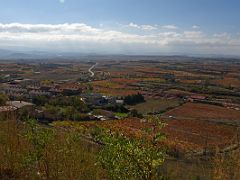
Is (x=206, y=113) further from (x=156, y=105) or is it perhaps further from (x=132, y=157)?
(x=132, y=157)

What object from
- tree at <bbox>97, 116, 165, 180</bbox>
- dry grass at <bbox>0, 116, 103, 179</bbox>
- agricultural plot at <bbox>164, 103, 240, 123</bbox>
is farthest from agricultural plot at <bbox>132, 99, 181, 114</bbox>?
tree at <bbox>97, 116, 165, 180</bbox>

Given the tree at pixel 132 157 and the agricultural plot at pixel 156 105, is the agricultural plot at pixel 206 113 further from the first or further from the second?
the tree at pixel 132 157

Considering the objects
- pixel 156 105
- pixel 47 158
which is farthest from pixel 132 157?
pixel 156 105

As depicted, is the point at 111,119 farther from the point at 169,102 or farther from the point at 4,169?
the point at 4,169

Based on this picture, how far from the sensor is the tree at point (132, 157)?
4.05 meters

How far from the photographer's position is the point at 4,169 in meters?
6.69

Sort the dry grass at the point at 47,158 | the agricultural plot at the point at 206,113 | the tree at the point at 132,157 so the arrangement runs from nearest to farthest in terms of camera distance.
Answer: the tree at the point at 132,157 < the dry grass at the point at 47,158 < the agricultural plot at the point at 206,113

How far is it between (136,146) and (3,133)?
3452 mm

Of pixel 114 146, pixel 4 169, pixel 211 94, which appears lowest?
pixel 211 94

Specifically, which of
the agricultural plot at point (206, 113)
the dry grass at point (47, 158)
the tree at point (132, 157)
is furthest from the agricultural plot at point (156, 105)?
Result: the tree at point (132, 157)

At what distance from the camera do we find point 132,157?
4.12 meters

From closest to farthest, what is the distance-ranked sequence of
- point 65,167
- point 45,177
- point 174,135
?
point 65,167 → point 45,177 → point 174,135

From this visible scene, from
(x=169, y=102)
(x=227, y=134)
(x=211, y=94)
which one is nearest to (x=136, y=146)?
(x=227, y=134)

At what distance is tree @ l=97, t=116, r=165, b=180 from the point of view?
13.3 ft
